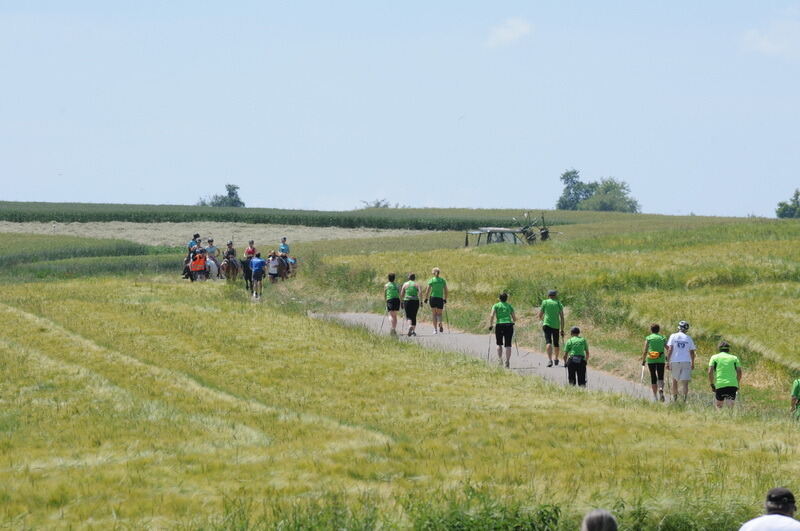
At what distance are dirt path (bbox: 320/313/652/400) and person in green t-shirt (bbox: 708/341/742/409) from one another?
2.08 m

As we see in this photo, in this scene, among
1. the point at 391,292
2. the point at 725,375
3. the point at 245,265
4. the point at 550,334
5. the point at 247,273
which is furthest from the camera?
the point at 245,265

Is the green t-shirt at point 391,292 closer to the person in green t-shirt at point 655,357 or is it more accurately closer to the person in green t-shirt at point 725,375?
the person in green t-shirt at point 655,357

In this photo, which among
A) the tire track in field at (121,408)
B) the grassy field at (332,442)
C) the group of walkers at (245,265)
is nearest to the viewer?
the grassy field at (332,442)

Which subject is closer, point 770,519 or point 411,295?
point 770,519

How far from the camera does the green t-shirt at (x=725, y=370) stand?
75.3 ft

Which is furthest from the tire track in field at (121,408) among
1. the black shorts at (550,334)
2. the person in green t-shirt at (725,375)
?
the black shorts at (550,334)

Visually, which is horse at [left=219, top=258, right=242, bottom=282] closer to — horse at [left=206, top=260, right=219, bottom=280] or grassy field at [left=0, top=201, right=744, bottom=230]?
horse at [left=206, top=260, right=219, bottom=280]

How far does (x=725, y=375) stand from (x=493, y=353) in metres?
8.84

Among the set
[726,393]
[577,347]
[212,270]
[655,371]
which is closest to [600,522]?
[726,393]

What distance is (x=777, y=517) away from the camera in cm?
932

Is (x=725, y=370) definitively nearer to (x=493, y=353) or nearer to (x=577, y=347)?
(x=577, y=347)

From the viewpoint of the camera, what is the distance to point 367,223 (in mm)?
113812

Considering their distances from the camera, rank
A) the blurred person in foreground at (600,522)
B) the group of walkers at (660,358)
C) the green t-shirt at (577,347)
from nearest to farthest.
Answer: the blurred person in foreground at (600,522) < the group of walkers at (660,358) < the green t-shirt at (577,347)

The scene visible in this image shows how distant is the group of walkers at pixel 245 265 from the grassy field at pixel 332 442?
11.2 meters
